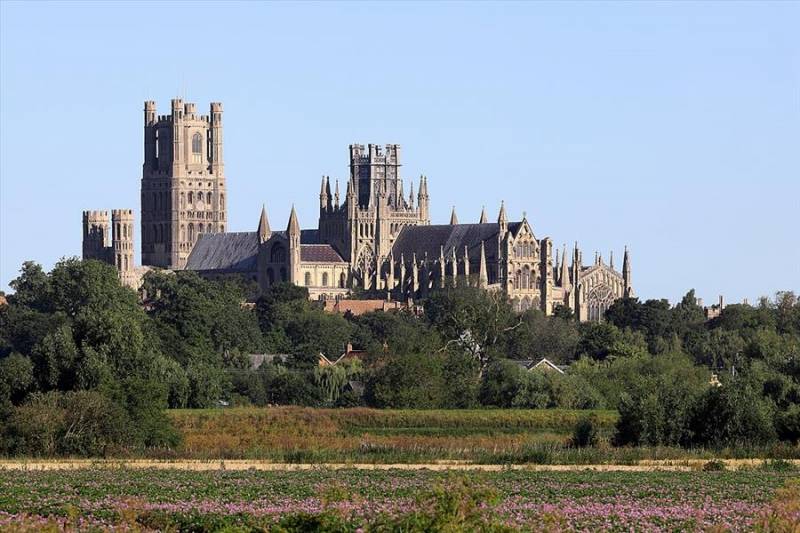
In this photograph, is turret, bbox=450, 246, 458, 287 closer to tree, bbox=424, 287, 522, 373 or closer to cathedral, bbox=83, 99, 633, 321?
cathedral, bbox=83, 99, 633, 321

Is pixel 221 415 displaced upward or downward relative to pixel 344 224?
downward

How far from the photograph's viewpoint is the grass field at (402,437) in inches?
2480

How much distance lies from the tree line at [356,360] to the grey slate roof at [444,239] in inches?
546

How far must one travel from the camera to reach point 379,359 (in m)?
114

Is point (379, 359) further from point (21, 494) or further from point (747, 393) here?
point (21, 494)

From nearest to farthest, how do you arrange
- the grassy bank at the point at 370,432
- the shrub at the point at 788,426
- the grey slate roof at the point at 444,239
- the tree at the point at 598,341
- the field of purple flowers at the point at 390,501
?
1. the field of purple flowers at the point at 390,501
2. the grassy bank at the point at 370,432
3. the shrub at the point at 788,426
4. the tree at the point at 598,341
5. the grey slate roof at the point at 444,239

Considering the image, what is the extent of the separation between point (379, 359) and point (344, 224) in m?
80.6

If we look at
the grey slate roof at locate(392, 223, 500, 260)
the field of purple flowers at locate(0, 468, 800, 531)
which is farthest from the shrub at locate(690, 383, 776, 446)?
the grey slate roof at locate(392, 223, 500, 260)

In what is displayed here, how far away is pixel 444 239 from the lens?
18712 centimetres

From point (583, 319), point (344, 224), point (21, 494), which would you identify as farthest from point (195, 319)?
point (21, 494)

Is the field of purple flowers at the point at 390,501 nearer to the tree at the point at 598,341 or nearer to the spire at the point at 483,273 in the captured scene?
the tree at the point at 598,341

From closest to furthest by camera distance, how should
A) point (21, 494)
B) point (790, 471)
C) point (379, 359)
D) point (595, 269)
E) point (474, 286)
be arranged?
point (21, 494), point (790, 471), point (379, 359), point (474, 286), point (595, 269)

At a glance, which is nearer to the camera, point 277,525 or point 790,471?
point 277,525

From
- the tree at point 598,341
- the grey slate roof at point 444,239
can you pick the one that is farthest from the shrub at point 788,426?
the grey slate roof at point 444,239
